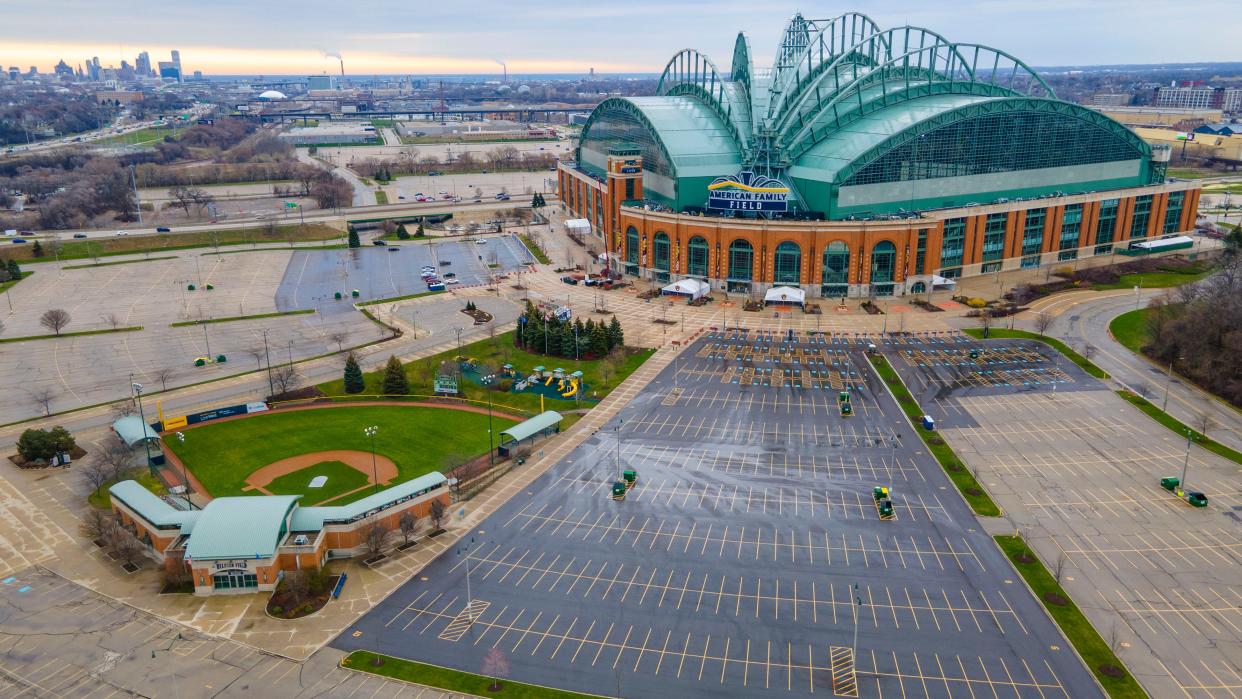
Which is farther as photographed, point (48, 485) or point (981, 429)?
point (981, 429)

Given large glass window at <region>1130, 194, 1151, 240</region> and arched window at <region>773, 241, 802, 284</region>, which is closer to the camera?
arched window at <region>773, 241, 802, 284</region>

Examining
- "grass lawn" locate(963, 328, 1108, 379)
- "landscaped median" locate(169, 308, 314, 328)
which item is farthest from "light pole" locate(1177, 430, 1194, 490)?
"landscaped median" locate(169, 308, 314, 328)

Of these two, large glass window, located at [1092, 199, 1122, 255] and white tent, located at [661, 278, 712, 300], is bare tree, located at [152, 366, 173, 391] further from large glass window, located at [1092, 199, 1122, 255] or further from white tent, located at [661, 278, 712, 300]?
large glass window, located at [1092, 199, 1122, 255]

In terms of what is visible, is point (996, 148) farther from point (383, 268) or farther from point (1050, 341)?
point (383, 268)

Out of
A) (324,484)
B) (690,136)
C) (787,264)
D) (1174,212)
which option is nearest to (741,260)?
(787,264)

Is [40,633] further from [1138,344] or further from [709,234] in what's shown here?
[1138,344]

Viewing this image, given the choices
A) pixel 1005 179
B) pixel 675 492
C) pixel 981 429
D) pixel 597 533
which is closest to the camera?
pixel 597 533

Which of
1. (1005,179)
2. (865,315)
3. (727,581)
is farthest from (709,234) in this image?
(727,581)
